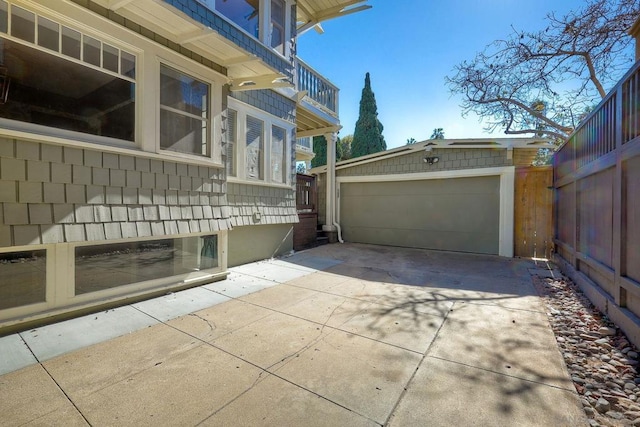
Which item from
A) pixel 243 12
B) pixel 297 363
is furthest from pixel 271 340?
pixel 243 12

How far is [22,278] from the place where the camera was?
2977 millimetres

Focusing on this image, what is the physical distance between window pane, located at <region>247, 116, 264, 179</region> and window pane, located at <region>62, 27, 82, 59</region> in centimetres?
298

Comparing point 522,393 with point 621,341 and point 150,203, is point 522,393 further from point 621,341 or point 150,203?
point 150,203

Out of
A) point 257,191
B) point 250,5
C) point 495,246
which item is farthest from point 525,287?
point 250,5

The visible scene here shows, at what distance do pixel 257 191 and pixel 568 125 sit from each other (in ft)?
39.5

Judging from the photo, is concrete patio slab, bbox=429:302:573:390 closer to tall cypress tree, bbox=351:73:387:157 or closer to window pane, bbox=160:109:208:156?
window pane, bbox=160:109:208:156

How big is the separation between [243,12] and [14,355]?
570cm

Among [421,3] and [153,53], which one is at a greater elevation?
[421,3]

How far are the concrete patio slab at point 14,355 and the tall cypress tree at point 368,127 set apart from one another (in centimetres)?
2034

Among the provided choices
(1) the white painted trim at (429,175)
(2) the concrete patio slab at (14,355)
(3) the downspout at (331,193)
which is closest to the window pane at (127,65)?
(2) the concrete patio slab at (14,355)

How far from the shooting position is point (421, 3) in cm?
741

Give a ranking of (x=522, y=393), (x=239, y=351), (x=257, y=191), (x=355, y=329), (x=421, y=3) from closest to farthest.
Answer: (x=522, y=393)
(x=239, y=351)
(x=355, y=329)
(x=257, y=191)
(x=421, y=3)

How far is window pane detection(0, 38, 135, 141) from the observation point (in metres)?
3.06

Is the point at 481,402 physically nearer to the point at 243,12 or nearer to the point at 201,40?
the point at 201,40
